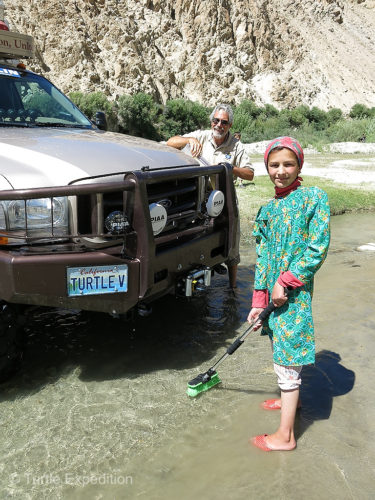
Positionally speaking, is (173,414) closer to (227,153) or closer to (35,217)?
(35,217)

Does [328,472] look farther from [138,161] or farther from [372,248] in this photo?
[372,248]

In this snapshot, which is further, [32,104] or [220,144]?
[220,144]

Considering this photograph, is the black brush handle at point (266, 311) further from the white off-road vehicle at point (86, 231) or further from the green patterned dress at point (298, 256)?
the white off-road vehicle at point (86, 231)

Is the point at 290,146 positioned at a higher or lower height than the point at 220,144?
higher

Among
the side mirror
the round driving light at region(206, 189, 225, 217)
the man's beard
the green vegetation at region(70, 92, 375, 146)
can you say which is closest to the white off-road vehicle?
the round driving light at region(206, 189, 225, 217)

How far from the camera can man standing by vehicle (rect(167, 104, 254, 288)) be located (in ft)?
15.3

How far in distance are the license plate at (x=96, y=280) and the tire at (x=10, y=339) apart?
0.46 metres

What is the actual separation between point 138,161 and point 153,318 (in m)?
1.71

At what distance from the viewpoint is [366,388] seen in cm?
336

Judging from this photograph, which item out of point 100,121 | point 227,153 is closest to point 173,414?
point 227,153

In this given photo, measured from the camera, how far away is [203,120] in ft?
140

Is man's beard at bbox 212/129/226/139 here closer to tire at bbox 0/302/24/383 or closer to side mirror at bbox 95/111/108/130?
side mirror at bbox 95/111/108/130

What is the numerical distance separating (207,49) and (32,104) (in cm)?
4715

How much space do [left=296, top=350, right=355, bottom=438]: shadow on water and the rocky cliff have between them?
131 feet
